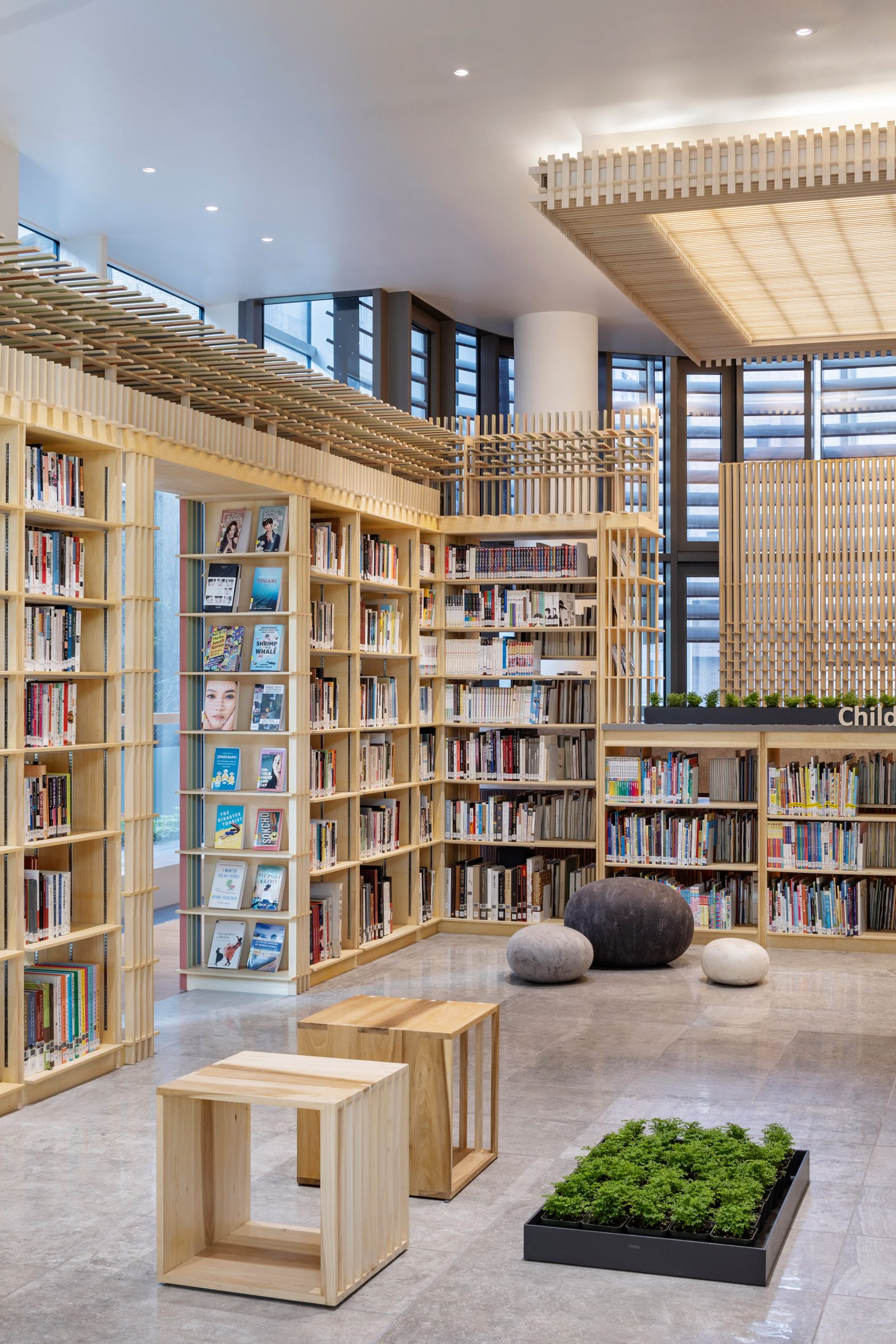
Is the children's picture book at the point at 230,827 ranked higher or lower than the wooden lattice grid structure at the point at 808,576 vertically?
lower

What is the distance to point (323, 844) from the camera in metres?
8.30

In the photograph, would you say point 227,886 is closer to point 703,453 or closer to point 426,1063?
point 426,1063

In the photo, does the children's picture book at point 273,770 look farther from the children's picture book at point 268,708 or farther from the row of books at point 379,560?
the row of books at point 379,560

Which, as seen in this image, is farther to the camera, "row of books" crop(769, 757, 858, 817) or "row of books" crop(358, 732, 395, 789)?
"row of books" crop(769, 757, 858, 817)

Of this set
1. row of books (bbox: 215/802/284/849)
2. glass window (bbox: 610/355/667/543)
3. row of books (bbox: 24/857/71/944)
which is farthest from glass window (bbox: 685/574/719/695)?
row of books (bbox: 24/857/71/944)

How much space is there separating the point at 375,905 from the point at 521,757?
171 cm

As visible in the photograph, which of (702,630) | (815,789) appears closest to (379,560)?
(815,789)

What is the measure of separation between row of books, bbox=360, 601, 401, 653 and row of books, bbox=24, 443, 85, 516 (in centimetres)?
298

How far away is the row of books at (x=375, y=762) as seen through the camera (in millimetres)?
8969

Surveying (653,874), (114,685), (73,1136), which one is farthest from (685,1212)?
(653,874)

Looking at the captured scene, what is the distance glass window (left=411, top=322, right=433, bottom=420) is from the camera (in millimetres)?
12117

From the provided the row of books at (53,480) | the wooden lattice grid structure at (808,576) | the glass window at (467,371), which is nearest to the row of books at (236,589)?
the row of books at (53,480)

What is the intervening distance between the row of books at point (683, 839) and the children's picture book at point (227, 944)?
9.60 ft

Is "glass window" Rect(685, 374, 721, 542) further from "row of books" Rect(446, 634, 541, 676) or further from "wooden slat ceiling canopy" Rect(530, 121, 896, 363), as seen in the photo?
"row of books" Rect(446, 634, 541, 676)
